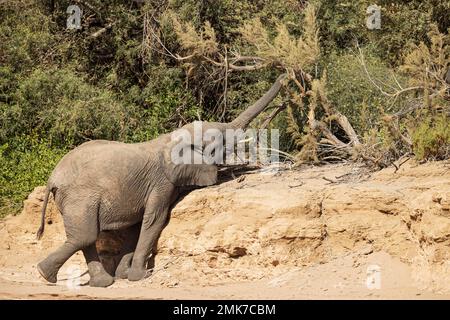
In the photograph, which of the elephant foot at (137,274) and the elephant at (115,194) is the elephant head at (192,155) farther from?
the elephant foot at (137,274)

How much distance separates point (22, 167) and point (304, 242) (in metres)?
4.96

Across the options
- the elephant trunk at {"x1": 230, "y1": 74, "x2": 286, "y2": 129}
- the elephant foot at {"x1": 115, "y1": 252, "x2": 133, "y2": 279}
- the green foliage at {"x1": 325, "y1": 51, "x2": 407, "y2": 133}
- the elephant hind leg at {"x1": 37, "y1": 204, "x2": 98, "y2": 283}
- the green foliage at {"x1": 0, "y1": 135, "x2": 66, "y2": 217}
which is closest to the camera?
the elephant hind leg at {"x1": 37, "y1": 204, "x2": 98, "y2": 283}

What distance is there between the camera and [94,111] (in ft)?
51.3

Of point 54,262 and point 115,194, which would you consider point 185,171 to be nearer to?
point 115,194

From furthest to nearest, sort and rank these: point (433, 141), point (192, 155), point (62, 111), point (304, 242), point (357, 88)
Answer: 1. point (62, 111)
2. point (357, 88)
3. point (192, 155)
4. point (433, 141)
5. point (304, 242)

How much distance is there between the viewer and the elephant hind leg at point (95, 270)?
12.7m

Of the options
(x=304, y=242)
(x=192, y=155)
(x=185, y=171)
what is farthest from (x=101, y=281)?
(x=304, y=242)

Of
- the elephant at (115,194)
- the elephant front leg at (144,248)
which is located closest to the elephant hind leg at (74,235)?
the elephant at (115,194)

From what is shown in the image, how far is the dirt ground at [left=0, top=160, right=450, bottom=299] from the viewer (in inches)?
435

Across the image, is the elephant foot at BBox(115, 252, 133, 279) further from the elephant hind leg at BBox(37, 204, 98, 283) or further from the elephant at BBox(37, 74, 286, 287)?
the elephant hind leg at BBox(37, 204, 98, 283)

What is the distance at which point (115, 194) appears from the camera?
12703mm

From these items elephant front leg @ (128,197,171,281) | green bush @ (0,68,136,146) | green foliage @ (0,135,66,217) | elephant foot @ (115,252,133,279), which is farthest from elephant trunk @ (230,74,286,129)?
green foliage @ (0,135,66,217)

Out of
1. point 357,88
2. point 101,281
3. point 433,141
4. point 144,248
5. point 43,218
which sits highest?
point 357,88

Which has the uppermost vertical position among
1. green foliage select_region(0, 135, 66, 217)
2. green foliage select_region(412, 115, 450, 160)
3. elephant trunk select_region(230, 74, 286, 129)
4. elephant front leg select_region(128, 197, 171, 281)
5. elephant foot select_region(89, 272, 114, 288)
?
elephant trunk select_region(230, 74, 286, 129)
